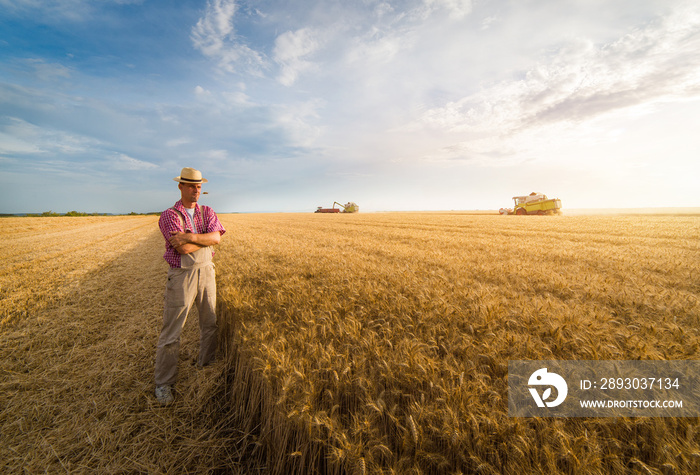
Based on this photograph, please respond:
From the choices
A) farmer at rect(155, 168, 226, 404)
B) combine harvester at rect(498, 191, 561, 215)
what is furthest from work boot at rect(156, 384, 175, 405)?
combine harvester at rect(498, 191, 561, 215)

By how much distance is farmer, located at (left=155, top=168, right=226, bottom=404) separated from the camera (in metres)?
3.45

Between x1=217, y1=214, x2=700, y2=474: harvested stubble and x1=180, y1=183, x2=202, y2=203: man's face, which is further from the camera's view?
x1=180, y1=183, x2=202, y2=203: man's face

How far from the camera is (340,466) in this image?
6.70ft

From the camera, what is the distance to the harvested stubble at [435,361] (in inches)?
70.1

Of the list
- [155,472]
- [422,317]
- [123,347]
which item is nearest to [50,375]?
[123,347]

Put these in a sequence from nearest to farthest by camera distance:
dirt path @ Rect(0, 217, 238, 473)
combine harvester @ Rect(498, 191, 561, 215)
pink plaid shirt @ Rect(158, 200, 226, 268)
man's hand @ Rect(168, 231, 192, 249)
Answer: dirt path @ Rect(0, 217, 238, 473) → man's hand @ Rect(168, 231, 192, 249) → pink plaid shirt @ Rect(158, 200, 226, 268) → combine harvester @ Rect(498, 191, 561, 215)

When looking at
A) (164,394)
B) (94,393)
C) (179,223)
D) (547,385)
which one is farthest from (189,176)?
(547,385)

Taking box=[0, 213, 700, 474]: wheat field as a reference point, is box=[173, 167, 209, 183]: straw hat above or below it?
→ above

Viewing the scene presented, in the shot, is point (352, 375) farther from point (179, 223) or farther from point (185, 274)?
point (179, 223)

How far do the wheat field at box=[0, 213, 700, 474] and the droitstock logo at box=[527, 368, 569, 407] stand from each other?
0.73 ft

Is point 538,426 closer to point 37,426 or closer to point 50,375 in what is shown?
point 37,426

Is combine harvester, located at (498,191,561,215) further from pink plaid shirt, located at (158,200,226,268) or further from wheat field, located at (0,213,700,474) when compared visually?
pink plaid shirt, located at (158,200,226,268)

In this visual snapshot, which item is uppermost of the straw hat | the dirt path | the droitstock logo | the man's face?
the straw hat
